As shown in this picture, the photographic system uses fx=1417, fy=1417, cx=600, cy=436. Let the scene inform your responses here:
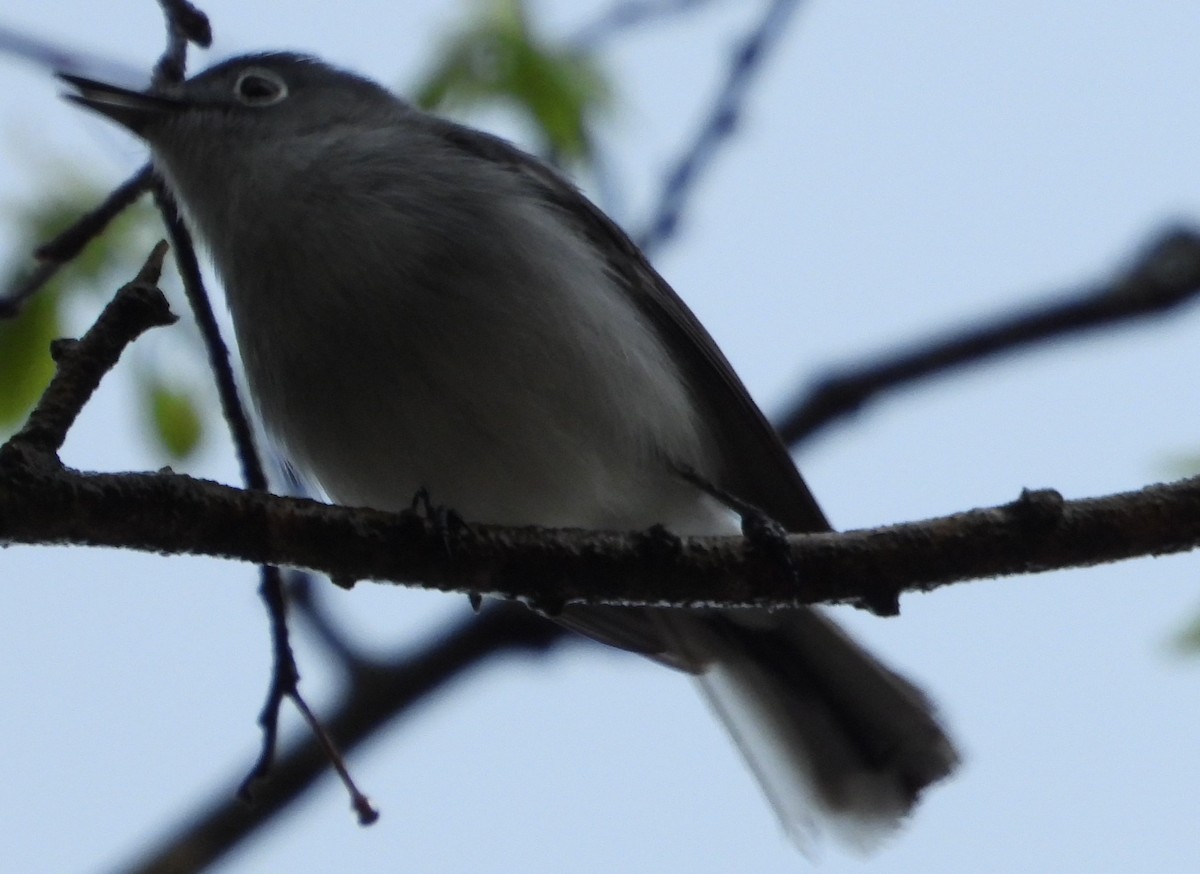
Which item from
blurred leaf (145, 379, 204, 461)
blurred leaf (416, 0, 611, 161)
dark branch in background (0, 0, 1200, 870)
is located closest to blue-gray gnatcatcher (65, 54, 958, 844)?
blurred leaf (416, 0, 611, 161)

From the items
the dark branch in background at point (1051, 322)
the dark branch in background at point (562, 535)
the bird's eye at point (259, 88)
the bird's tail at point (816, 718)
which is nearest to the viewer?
the dark branch in background at point (562, 535)

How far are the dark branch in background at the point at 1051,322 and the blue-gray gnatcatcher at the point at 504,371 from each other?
0.30 m

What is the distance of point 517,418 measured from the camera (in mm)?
3701

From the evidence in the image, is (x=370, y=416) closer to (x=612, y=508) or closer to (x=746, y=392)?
(x=612, y=508)

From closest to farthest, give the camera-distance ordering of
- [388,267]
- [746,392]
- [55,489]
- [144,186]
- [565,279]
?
1. [55,489]
2. [144,186]
3. [388,267]
4. [565,279]
5. [746,392]

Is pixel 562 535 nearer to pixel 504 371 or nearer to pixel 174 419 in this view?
pixel 504 371

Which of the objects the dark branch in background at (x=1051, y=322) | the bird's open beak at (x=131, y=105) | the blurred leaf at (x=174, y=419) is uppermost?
the bird's open beak at (x=131, y=105)

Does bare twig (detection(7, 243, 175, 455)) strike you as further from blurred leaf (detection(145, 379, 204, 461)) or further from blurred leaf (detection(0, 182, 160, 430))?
blurred leaf (detection(145, 379, 204, 461))

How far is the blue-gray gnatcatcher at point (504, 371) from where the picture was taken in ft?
12.0

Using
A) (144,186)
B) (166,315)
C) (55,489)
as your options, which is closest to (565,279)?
(144,186)

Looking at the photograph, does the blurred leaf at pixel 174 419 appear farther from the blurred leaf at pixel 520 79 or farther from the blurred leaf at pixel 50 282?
the blurred leaf at pixel 520 79

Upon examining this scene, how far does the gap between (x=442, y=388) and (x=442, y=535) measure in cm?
74

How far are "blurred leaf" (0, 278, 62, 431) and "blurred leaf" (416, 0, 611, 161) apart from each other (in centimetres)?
126

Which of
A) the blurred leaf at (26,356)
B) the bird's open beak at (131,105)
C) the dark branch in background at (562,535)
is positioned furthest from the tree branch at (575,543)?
the bird's open beak at (131,105)
